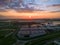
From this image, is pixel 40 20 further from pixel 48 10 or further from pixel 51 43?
pixel 51 43

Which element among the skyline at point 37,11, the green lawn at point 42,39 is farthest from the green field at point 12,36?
the skyline at point 37,11

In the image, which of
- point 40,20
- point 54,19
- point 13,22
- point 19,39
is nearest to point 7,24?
point 13,22

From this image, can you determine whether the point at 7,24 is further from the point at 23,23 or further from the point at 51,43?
the point at 51,43

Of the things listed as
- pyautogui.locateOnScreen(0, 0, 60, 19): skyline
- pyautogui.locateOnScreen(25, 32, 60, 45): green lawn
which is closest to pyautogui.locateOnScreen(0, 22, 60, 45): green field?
pyautogui.locateOnScreen(25, 32, 60, 45): green lawn

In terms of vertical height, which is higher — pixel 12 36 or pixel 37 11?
pixel 37 11

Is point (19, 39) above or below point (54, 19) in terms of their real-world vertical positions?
below

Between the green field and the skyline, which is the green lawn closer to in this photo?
the green field

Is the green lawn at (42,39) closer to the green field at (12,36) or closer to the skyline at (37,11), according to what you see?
the green field at (12,36)

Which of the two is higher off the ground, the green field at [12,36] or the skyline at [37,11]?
the skyline at [37,11]

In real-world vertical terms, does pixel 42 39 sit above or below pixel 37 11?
below

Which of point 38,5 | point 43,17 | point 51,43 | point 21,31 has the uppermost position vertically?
point 38,5

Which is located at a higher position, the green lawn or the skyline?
the skyline
